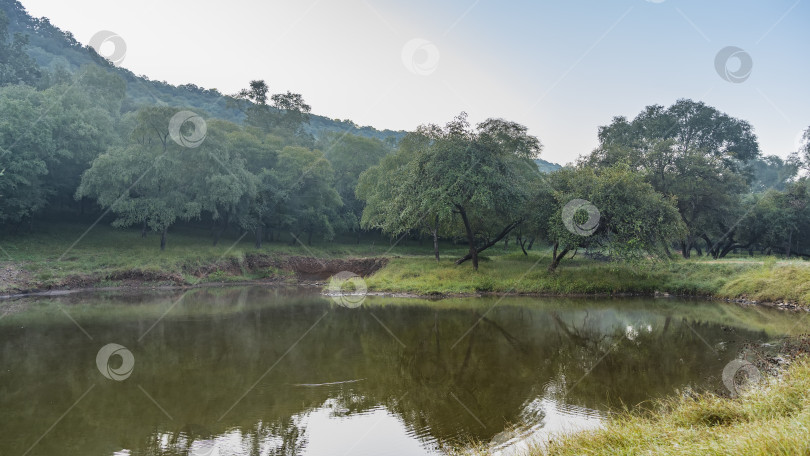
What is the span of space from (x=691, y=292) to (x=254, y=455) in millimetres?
27050

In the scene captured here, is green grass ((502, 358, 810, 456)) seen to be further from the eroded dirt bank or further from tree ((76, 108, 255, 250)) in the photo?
tree ((76, 108, 255, 250))

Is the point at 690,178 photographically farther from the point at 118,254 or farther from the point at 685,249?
the point at 118,254

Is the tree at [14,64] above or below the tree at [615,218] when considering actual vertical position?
above

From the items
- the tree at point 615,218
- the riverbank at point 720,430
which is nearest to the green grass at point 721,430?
the riverbank at point 720,430

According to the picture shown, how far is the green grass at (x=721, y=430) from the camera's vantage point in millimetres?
4566

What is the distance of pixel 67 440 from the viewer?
314 inches

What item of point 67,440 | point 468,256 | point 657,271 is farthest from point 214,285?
point 657,271

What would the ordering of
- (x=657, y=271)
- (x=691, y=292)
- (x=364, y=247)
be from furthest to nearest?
(x=364, y=247) < (x=657, y=271) < (x=691, y=292)

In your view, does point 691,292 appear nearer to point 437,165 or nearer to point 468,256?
point 468,256

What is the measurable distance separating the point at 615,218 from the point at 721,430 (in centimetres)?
2213

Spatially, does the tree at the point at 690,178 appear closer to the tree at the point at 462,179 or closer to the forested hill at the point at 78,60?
the tree at the point at 462,179
